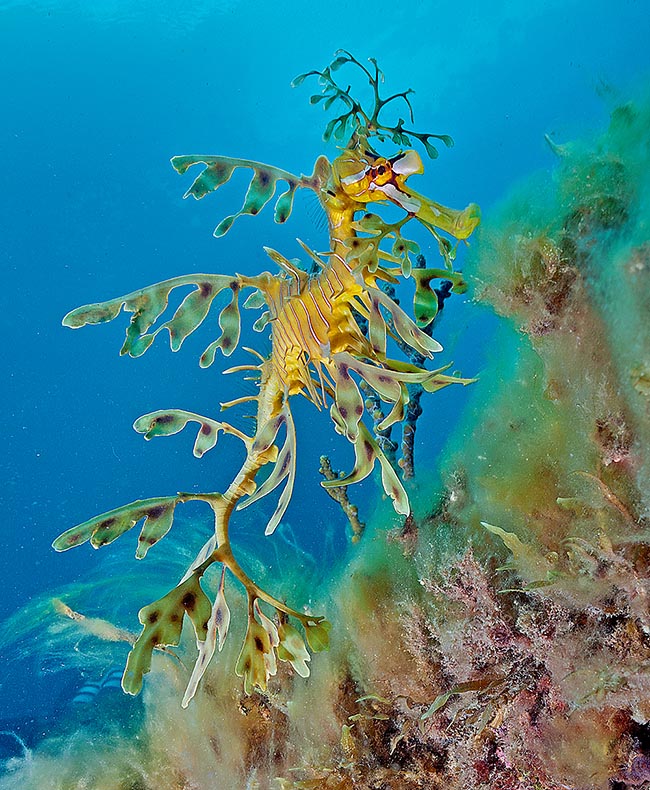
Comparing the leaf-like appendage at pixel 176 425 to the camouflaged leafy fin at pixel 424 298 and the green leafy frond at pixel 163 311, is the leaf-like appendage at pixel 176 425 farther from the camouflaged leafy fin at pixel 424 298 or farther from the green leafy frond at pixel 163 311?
the camouflaged leafy fin at pixel 424 298

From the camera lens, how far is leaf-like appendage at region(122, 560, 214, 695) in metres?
1.66

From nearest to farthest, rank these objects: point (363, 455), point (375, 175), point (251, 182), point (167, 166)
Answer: point (375, 175)
point (363, 455)
point (251, 182)
point (167, 166)

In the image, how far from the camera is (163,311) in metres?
1.76

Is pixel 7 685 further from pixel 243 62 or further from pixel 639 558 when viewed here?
pixel 243 62

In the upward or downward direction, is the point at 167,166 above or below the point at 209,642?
above

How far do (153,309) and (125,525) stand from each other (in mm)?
781

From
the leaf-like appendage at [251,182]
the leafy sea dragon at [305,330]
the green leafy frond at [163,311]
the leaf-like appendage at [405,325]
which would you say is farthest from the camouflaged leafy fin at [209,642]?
the leaf-like appendage at [251,182]

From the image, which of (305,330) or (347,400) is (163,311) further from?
(347,400)

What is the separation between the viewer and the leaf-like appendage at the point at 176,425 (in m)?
2.09

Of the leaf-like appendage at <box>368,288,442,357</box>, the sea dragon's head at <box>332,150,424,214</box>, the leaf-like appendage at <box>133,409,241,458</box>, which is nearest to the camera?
the sea dragon's head at <box>332,150,424,214</box>

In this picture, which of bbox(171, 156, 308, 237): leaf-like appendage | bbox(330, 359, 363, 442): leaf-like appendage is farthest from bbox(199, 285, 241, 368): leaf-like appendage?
bbox(330, 359, 363, 442): leaf-like appendage

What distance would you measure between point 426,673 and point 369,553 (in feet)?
2.45

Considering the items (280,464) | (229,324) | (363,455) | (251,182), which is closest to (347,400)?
(363,455)

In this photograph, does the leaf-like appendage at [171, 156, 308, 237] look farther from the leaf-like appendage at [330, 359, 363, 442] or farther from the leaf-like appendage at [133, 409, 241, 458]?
the leaf-like appendage at [133, 409, 241, 458]
